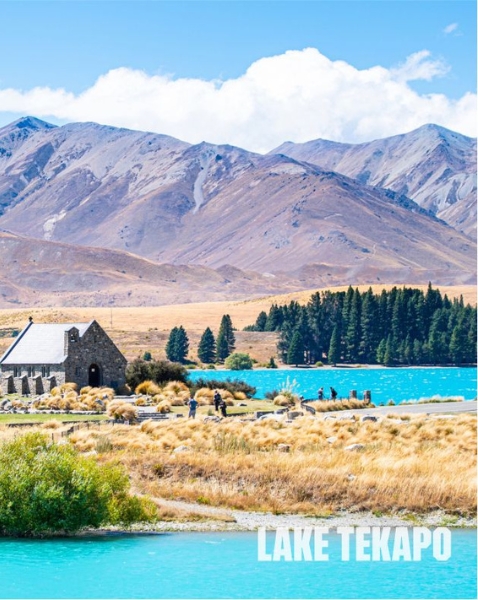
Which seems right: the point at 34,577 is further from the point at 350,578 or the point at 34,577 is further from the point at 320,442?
the point at 320,442

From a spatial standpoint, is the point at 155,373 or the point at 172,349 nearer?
the point at 155,373

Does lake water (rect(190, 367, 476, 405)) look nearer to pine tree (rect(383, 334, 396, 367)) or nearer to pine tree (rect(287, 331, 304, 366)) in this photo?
pine tree (rect(383, 334, 396, 367))

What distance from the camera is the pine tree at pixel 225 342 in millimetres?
148000

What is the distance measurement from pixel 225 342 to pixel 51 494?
122 metres

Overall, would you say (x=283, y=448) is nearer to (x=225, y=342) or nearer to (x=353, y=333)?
(x=225, y=342)

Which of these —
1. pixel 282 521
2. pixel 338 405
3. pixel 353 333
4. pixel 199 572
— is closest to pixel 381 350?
pixel 353 333

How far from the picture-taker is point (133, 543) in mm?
27078

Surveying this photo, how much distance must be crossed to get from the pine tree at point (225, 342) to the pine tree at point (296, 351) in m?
8.25

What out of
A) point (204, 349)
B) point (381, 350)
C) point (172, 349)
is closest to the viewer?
point (172, 349)

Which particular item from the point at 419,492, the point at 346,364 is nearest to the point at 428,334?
the point at 346,364

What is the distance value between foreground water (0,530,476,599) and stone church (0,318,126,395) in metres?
36.4

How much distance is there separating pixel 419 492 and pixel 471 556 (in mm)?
4448

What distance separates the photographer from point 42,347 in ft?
213

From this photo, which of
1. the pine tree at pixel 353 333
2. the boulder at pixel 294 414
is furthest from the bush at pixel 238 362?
the boulder at pixel 294 414
